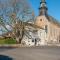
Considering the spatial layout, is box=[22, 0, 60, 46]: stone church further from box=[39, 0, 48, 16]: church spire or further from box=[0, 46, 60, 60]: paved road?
box=[0, 46, 60, 60]: paved road

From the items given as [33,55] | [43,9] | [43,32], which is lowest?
[33,55]

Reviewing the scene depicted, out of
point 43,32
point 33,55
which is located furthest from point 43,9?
point 33,55

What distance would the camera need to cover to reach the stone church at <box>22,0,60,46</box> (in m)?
53.9

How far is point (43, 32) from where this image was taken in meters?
60.1

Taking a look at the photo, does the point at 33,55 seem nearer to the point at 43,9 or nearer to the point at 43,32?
the point at 43,32

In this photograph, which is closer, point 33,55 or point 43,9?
point 33,55

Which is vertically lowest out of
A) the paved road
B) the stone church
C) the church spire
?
the paved road

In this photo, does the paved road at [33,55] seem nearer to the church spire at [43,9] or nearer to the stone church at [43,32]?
the stone church at [43,32]

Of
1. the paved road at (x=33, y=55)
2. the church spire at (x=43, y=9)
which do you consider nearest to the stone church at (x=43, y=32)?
the church spire at (x=43, y=9)

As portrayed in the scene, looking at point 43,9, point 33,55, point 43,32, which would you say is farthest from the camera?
point 43,9

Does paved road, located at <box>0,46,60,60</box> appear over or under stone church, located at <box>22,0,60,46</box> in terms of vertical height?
under

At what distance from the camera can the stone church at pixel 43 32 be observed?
53.9 m

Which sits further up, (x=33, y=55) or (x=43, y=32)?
(x=43, y=32)

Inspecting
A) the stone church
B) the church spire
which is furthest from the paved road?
the church spire
